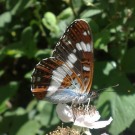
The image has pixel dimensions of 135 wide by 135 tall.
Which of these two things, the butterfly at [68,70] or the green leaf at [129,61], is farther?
the green leaf at [129,61]

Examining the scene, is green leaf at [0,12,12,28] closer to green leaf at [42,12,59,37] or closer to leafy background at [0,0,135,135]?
leafy background at [0,0,135,135]

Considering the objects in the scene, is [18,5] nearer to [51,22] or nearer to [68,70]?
[51,22]

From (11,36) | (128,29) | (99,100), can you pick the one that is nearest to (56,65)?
(99,100)

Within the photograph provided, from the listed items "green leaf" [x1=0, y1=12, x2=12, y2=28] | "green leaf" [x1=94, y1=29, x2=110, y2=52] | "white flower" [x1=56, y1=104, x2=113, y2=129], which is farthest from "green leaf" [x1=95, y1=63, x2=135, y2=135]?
"green leaf" [x1=0, y1=12, x2=12, y2=28]

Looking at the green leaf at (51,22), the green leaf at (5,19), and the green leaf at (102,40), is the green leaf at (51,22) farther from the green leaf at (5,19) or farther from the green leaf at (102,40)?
the green leaf at (5,19)

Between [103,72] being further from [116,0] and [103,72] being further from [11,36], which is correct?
[11,36]

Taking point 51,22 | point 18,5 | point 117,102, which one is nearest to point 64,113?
point 117,102

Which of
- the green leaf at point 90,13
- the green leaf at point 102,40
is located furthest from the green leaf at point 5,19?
the green leaf at point 102,40
